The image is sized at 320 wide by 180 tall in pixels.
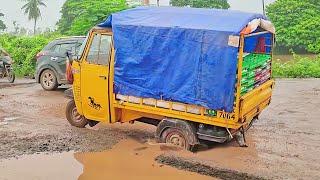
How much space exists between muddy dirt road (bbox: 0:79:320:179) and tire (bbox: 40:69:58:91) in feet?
10.2

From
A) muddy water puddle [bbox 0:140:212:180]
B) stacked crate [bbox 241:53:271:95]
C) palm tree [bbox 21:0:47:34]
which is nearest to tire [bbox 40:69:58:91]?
muddy water puddle [bbox 0:140:212:180]

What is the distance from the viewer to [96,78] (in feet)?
26.5

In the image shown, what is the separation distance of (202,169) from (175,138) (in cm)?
106

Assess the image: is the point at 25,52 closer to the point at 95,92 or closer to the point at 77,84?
the point at 77,84

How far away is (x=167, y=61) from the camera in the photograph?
7.20 metres

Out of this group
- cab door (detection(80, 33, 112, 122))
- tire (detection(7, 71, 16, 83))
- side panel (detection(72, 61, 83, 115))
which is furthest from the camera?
tire (detection(7, 71, 16, 83))

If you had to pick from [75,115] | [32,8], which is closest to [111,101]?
[75,115]

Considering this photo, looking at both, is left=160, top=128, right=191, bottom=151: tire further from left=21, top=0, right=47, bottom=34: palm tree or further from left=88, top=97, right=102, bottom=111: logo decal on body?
left=21, top=0, right=47, bottom=34: palm tree

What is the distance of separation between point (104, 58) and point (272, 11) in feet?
115

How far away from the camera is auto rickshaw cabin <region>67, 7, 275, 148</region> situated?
668 cm

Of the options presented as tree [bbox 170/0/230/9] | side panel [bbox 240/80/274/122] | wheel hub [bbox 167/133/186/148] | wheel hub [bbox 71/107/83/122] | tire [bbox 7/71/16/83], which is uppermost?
tree [bbox 170/0/230/9]

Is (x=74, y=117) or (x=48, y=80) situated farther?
(x=48, y=80)

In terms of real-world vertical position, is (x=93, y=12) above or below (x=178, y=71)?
above

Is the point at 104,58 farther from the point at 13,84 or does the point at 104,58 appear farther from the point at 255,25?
the point at 13,84
